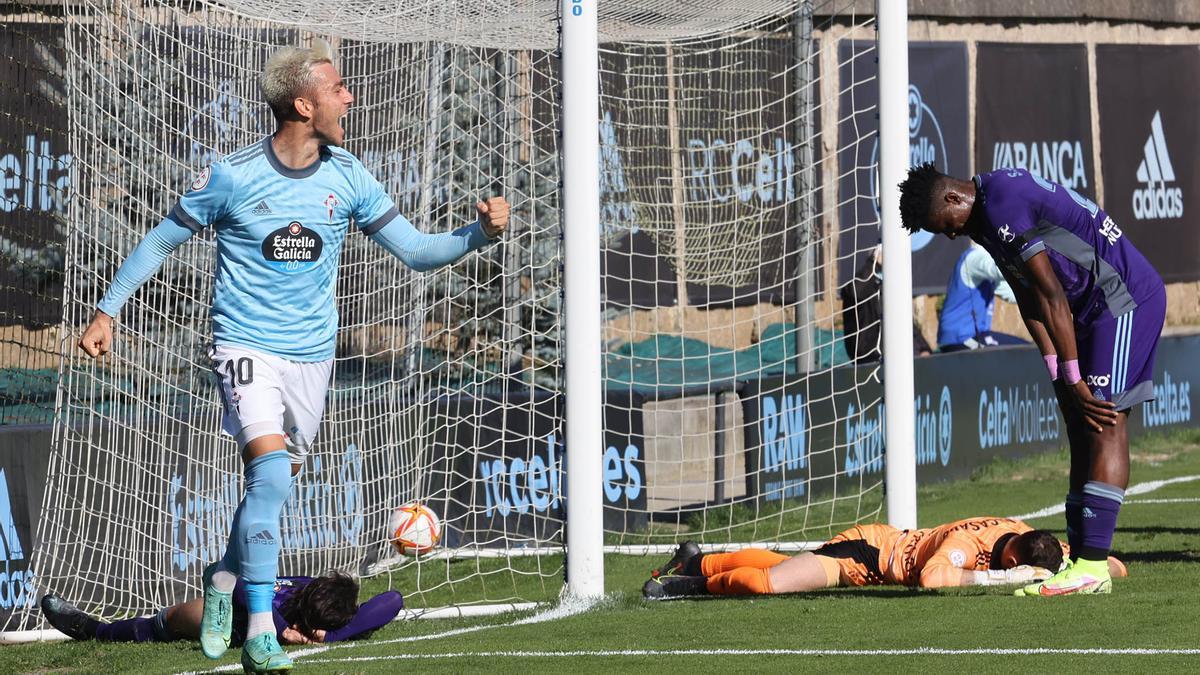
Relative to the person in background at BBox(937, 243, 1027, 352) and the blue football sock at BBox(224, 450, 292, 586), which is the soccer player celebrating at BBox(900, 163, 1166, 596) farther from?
the person in background at BBox(937, 243, 1027, 352)

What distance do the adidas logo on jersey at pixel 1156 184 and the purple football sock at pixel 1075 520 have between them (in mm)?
14151

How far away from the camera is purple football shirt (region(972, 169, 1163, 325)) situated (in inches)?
284

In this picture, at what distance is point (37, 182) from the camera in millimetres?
9305

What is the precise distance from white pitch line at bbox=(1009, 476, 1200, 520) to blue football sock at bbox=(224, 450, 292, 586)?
22.5ft

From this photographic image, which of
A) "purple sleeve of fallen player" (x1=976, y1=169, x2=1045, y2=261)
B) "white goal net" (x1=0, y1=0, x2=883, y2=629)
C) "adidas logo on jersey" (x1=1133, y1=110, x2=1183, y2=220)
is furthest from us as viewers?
"adidas logo on jersey" (x1=1133, y1=110, x2=1183, y2=220)

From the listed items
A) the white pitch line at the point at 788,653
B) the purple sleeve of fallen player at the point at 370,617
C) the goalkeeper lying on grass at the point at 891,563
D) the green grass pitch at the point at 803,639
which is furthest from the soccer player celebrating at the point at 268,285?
the goalkeeper lying on grass at the point at 891,563

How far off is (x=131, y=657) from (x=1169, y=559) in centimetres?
493

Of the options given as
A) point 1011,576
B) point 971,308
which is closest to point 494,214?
point 1011,576

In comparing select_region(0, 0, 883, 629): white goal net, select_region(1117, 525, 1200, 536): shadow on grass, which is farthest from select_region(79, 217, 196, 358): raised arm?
select_region(1117, 525, 1200, 536): shadow on grass

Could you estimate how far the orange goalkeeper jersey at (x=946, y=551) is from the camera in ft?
25.6

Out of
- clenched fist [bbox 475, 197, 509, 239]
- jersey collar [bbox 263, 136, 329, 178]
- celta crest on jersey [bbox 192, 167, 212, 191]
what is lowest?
clenched fist [bbox 475, 197, 509, 239]

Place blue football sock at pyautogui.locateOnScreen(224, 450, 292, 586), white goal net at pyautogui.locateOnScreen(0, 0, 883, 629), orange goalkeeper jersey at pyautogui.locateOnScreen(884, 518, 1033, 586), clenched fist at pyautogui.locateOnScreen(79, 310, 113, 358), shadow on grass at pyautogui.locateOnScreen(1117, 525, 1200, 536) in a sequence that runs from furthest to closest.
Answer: shadow on grass at pyautogui.locateOnScreen(1117, 525, 1200, 536), white goal net at pyautogui.locateOnScreen(0, 0, 883, 629), orange goalkeeper jersey at pyautogui.locateOnScreen(884, 518, 1033, 586), blue football sock at pyautogui.locateOnScreen(224, 450, 292, 586), clenched fist at pyautogui.locateOnScreen(79, 310, 113, 358)

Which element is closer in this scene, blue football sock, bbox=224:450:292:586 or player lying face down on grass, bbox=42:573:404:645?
blue football sock, bbox=224:450:292:586

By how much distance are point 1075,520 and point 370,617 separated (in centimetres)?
300
